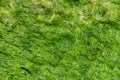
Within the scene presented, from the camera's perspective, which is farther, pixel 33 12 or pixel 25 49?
pixel 33 12

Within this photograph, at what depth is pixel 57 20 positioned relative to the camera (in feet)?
21.0

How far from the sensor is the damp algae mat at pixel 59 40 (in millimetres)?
5449

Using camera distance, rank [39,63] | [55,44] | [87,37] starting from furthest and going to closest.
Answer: [87,37] → [55,44] → [39,63]

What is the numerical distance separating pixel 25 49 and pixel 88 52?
127 cm

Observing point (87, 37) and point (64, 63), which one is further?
point (87, 37)

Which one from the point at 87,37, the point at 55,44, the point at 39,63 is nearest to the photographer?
the point at 39,63

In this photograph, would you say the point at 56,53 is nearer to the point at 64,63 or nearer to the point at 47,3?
the point at 64,63

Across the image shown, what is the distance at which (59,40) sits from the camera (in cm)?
604

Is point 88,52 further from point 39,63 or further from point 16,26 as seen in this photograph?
point 16,26

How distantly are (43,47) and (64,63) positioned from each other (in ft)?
1.68

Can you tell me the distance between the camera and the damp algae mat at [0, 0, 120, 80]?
5.45 meters

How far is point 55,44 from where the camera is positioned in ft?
19.4

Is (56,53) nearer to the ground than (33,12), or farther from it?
nearer to the ground

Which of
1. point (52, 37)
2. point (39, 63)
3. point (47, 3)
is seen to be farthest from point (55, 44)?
point (47, 3)
